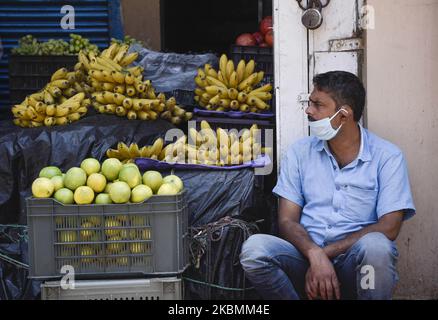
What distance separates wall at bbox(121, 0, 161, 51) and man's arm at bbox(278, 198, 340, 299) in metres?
3.43

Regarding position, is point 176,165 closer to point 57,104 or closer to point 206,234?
point 206,234

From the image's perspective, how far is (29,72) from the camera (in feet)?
18.1

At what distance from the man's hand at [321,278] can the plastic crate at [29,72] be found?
2.80 m

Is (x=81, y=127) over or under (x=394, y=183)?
over

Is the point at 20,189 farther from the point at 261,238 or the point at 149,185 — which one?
the point at 261,238

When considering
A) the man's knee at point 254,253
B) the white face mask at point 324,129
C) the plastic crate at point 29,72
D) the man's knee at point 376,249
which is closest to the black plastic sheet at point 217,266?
the man's knee at point 254,253

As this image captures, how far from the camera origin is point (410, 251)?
4.48 metres

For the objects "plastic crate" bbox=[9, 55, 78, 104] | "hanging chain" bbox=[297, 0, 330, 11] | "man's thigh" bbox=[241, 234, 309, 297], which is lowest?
"man's thigh" bbox=[241, 234, 309, 297]

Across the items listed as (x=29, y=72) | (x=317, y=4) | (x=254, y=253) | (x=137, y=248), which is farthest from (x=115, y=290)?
(x=29, y=72)

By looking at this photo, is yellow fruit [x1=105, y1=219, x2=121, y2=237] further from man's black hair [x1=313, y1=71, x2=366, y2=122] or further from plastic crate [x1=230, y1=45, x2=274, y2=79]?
plastic crate [x1=230, y1=45, x2=274, y2=79]

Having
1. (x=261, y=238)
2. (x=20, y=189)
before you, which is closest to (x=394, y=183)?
(x=261, y=238)

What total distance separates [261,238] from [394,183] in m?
0.72

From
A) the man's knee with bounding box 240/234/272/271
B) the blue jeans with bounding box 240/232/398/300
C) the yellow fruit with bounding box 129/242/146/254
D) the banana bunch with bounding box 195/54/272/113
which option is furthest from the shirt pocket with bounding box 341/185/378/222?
the banana bunch with bounding box 195/54/272/113

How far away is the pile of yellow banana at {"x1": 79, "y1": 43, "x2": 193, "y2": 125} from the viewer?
4871mm
